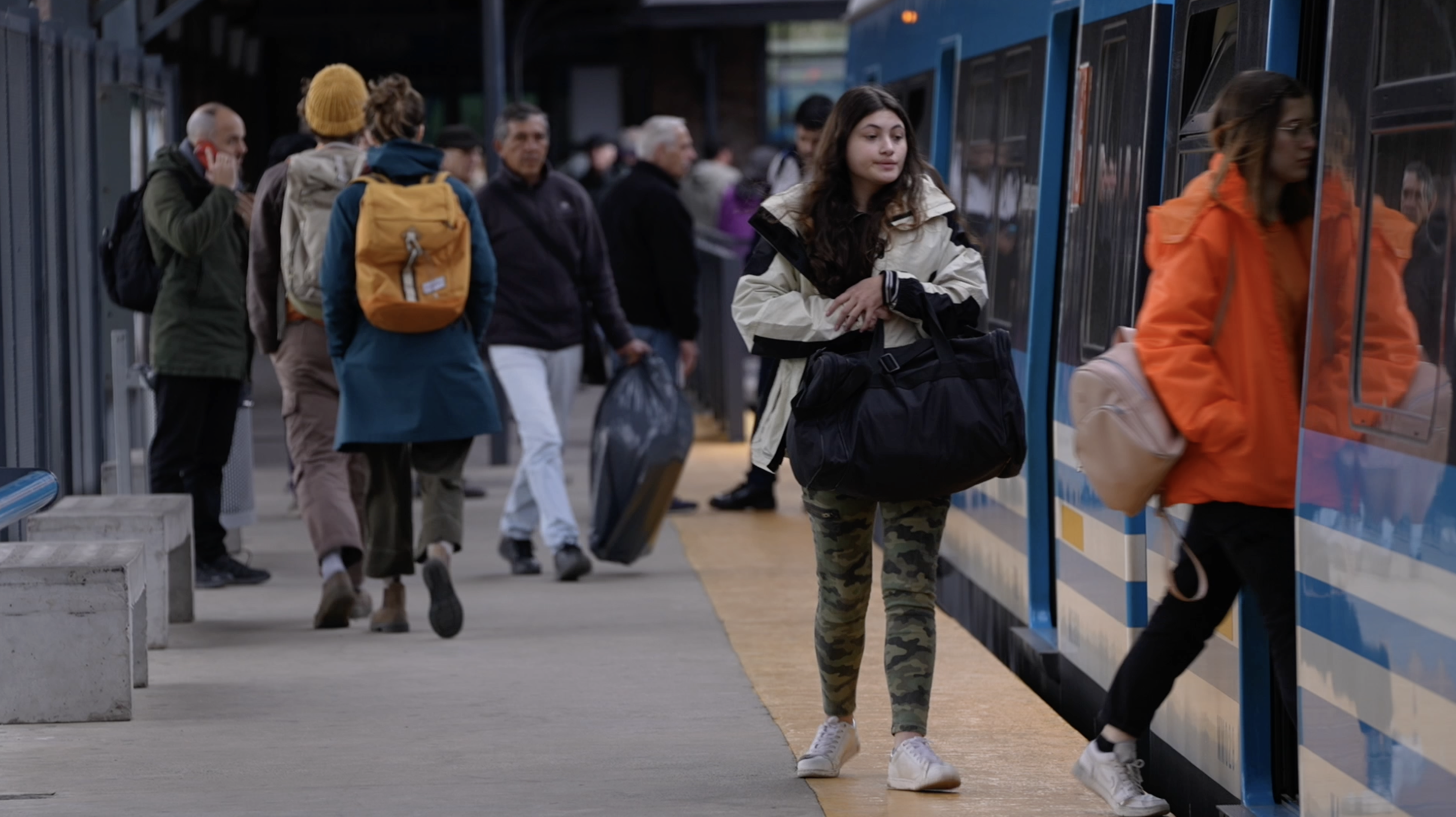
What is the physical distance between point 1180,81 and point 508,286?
4.11 metres

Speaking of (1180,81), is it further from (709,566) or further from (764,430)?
(709,566)

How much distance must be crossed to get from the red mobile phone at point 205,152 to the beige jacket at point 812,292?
3.66 meters

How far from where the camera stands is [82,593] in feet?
19.2

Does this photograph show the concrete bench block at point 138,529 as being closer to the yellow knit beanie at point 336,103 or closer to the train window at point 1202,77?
the yellow knit beanie at point 336,103

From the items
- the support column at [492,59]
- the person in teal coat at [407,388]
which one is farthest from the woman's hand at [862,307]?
the support column at [492,59]

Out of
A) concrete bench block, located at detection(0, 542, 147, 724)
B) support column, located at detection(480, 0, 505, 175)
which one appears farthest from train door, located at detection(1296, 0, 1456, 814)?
support column, located at detection(480, 0, 505, 175)

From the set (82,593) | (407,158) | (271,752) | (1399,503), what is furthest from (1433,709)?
(407,158)

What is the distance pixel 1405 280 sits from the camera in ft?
11.8

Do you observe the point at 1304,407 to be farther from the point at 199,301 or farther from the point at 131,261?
the point at 131,261

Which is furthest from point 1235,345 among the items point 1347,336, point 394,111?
point 394,111

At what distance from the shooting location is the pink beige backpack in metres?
4.17

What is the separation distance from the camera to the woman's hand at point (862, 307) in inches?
184

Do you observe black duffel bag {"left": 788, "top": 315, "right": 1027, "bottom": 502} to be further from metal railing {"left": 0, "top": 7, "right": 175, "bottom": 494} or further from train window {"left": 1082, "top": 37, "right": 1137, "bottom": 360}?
metal railing {"left": 0, "top": 7, "right": 175, "bottom": 494}

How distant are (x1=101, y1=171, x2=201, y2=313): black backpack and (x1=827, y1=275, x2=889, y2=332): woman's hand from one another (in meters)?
4.01
